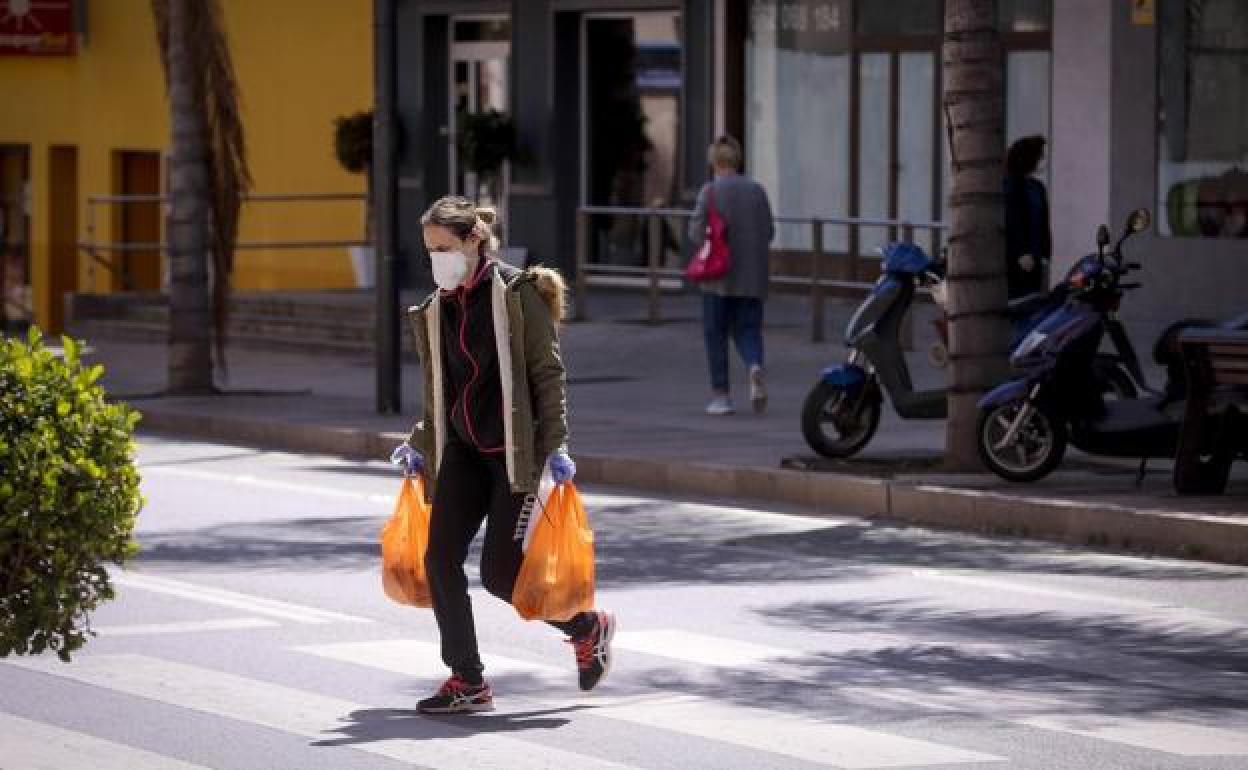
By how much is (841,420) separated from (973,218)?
55.5 inches

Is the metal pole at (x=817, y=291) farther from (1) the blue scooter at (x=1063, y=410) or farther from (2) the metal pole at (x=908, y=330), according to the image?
(1) the blue scooter at (x=1063, y=410)

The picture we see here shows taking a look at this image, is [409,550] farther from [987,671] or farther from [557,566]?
[987,671]

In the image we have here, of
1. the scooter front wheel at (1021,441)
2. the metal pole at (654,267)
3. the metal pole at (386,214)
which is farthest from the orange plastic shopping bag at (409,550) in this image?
the metal pole at (654,267)

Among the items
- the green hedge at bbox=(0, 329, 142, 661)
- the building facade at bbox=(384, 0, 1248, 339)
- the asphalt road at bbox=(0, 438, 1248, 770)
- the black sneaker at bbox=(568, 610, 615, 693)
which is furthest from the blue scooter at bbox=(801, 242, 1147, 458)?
the green hedge at bbox=(0, 329, 142, 661)

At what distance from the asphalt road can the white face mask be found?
4.42ft

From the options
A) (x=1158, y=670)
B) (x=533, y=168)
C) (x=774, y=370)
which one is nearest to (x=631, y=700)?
(x=1158, y=670)

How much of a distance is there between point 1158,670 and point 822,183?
749 inches

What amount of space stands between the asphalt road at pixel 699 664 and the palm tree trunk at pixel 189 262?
326 inches

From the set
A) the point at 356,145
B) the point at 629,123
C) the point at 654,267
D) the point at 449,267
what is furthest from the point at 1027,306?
the point at 356,145

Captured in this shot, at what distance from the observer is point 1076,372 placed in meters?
15.2

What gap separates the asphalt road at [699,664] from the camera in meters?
8.77

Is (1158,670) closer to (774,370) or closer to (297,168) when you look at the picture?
(774,370)

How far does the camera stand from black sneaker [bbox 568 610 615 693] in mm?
9656

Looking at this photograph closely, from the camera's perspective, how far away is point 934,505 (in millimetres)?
14875
